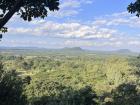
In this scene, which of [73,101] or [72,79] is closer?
[73,101]

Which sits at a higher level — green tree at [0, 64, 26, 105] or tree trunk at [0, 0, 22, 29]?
tree trunk at [0, 0, 22, 29]

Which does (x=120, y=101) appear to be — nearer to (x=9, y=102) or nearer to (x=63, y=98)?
(x=63, y=98)

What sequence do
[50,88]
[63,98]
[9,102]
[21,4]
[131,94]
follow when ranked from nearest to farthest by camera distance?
[21,4] → [9,102] → [131,94] → [63,98] → [50,88]

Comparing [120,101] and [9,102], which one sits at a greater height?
[9,102]

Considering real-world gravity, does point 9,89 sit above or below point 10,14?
below

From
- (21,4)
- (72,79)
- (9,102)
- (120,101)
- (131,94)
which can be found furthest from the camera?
(72,79)

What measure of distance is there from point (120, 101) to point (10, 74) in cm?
3950

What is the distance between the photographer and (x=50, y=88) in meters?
110

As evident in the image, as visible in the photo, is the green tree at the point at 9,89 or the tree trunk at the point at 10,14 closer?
the tree trunk at the point at 10,14

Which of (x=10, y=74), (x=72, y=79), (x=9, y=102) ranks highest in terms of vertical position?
(x=10, y=74)

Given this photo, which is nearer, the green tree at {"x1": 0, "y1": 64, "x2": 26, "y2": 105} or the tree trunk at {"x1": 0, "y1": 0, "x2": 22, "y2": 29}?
the tree trunk at {"x1": 0, "y1": 0, "x2": 22, "y2": 29}

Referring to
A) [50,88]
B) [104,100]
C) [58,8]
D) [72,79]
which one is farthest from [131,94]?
[72,79]

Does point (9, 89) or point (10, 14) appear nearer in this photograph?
point (10, 14)

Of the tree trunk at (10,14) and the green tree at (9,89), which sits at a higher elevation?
the tree trunk at (10,14)
